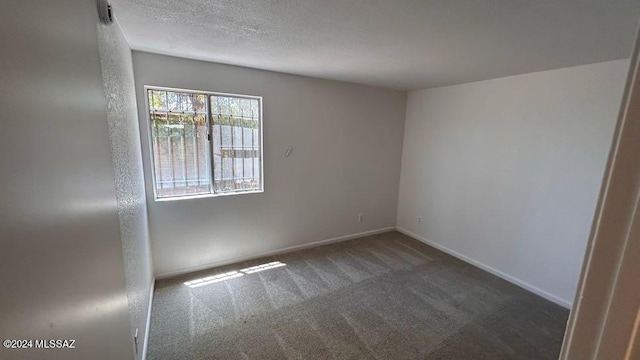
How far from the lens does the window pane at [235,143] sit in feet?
9.76

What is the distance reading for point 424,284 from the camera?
2.85 metres

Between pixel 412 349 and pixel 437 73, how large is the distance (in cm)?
273

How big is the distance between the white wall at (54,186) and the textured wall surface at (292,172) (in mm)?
1814

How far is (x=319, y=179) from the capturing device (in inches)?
143

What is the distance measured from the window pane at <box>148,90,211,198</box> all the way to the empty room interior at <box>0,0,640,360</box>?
0.06ft

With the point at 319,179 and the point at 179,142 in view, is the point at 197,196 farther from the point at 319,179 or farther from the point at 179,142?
the point at 319,179

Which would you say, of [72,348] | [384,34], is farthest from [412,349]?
[384,34]

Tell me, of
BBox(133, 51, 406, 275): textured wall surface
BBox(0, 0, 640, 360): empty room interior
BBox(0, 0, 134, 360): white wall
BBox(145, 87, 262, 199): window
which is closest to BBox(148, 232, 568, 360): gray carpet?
BBox(0, 0, 640, 360): empty room interior

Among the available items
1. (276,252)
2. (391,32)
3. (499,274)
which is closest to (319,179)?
(276,252)

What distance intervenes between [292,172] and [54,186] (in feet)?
9.07

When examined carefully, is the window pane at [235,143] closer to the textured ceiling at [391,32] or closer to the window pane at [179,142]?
the window pane at [179,142]

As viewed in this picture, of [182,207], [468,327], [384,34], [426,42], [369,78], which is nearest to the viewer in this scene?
[384,34]

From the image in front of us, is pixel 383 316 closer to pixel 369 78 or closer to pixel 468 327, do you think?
pixel 468 327

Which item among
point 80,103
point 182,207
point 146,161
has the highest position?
point 80,103
